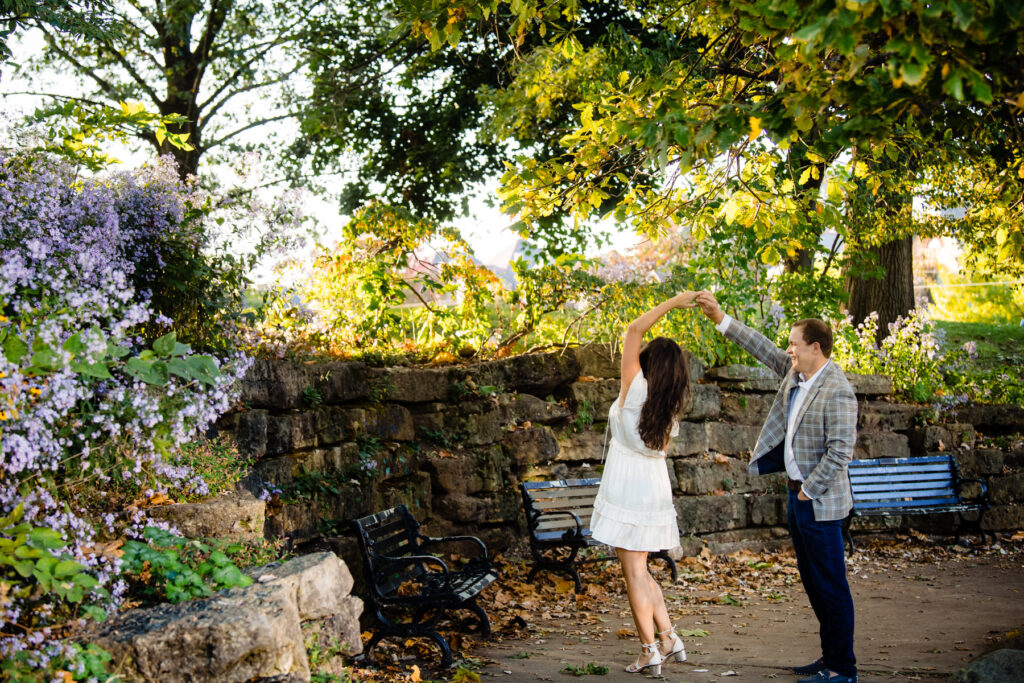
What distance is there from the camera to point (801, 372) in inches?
195

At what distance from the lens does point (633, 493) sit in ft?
15.6

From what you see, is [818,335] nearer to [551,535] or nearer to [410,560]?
[410,560]

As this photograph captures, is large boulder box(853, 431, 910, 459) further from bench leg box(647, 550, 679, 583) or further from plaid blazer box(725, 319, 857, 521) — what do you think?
plaid blazer box(725, 319, 857, 521)

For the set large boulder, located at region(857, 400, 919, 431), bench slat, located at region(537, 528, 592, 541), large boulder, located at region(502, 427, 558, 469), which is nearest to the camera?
bench slat, located at region(537, 528, 592, 541)

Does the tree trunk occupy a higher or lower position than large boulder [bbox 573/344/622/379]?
higher

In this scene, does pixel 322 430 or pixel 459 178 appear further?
pixel 459 178

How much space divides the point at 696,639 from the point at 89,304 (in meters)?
4.21

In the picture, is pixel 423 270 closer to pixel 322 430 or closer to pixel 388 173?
pixel 322 430

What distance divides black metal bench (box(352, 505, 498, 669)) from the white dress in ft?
3.70

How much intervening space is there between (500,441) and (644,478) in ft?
10.1

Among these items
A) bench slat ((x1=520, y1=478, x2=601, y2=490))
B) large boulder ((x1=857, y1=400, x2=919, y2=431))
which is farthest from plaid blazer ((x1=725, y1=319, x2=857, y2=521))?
large boulder ((x1=857, y1=400, x2=919, y2=431))

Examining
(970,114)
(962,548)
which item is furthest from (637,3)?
(962,548)

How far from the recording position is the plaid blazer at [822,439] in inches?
180

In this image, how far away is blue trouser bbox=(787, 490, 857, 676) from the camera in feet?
14.9
